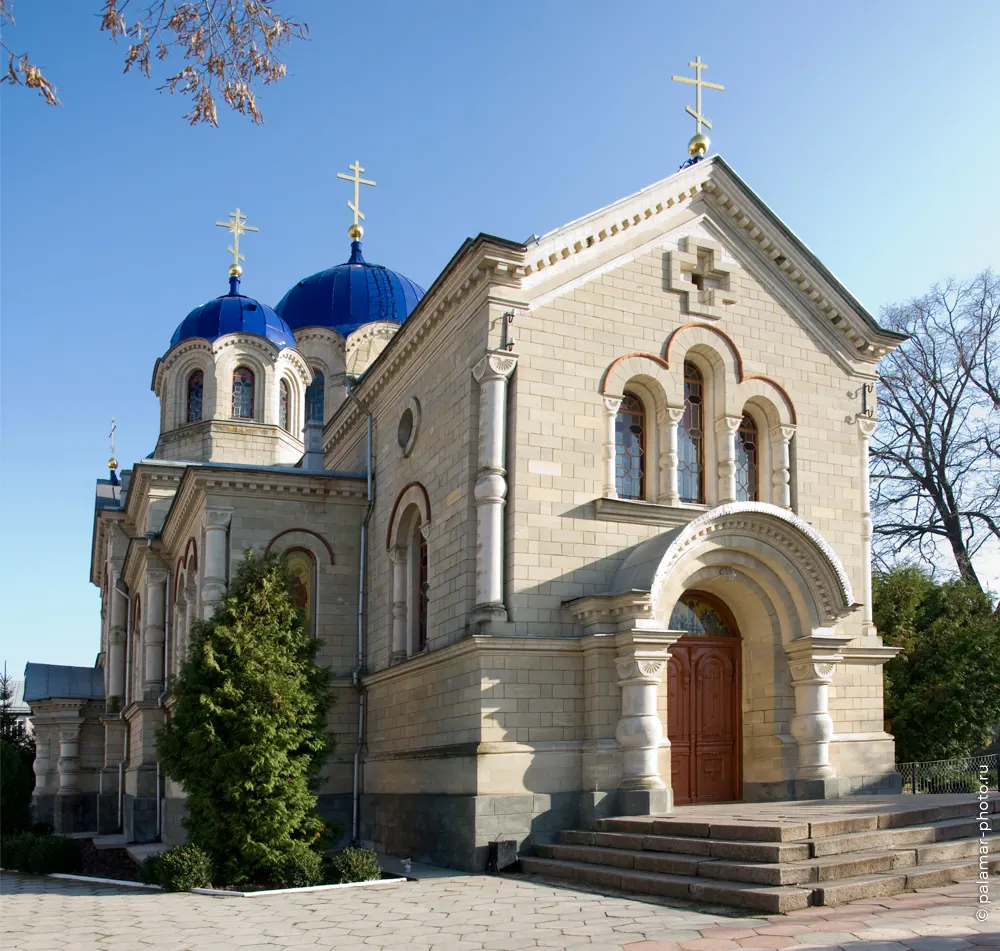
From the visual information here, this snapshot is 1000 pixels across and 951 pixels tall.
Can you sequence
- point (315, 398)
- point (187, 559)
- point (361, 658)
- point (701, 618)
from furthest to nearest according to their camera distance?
point (315, 398) < point (187, 559) < point (361, 658) < point (701, 618)

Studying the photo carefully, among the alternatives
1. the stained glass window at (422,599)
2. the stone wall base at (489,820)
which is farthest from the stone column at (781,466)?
the stained glass window at (422,599)

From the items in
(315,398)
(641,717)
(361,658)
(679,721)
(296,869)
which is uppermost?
(315,398)

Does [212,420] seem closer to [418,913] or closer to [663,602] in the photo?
[663,602]

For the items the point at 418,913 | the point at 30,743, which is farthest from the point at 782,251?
the point at 30,743

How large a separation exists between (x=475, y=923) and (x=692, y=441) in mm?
8265

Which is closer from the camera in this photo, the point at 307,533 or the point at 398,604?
the point at 398,604

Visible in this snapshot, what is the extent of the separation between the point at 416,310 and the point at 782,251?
5.46 m

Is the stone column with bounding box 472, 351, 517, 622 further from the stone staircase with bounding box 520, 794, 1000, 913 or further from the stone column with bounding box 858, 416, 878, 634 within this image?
the stone column with bounding box 858, 416, 878, 634

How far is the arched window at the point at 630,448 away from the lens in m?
15.8

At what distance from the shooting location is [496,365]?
48.3ft

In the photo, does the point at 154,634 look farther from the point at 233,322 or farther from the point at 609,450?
the point at 609,450

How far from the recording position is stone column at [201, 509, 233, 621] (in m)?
17.9

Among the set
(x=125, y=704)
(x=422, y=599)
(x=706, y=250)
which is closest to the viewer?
(x=706, y=250)

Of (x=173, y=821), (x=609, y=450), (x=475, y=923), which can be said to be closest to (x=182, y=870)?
(x=475, y=923)
